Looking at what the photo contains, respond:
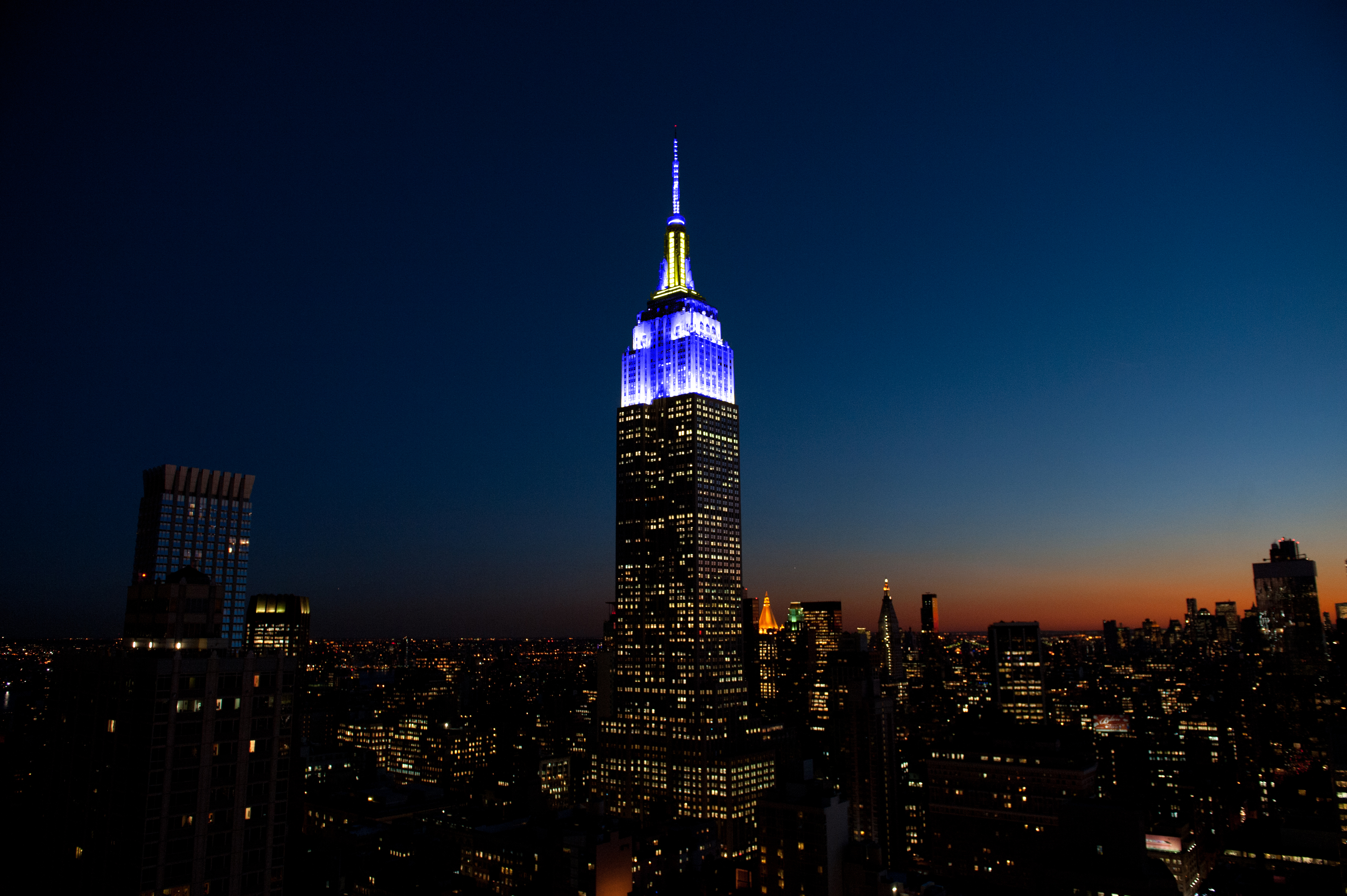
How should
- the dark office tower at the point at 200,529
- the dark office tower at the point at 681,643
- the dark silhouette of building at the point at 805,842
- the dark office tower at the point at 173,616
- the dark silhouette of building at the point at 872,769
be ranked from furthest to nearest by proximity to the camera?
1. the dark silhouette of building at the point at 872,769
2. the dark office tower at the point at 681,643
3. the dark office tower at the point at 200,529
4. the dark silhouette of building at the point at 805,842
5. the dark office tower at the point at 173,616

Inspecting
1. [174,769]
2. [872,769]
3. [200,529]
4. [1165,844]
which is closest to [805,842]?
[1165,844]

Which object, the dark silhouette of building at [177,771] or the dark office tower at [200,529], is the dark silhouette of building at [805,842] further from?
the dark office tower at [200,529]

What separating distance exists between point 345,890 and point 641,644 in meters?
95.7

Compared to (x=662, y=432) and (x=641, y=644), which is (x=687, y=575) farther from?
(x=662, y=432)

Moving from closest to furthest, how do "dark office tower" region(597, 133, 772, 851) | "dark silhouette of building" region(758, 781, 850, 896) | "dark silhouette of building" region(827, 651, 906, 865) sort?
"dark silhouette of building" region(758, 781, 850, 896) < "dark office tower" region(597, 133, 772, 851) < "dark silhouette of building" region(827, 651, 906, 865)

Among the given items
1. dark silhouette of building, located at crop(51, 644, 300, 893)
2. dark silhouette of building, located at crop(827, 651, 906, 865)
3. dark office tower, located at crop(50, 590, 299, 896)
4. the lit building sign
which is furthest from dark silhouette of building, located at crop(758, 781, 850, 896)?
dark office tower, located at crop(50, 590, 299, 896)

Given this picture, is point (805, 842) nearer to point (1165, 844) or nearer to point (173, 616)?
point (1165, 844)

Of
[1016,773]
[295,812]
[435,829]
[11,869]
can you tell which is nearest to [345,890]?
[435,829]

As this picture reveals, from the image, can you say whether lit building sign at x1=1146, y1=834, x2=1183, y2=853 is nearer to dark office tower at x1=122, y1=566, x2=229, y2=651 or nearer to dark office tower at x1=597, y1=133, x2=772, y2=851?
dark office tower at x1=597, y1=133, x2=772, y2=851

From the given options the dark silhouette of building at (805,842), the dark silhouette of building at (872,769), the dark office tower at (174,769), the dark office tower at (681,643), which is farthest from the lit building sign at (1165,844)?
the dark office tower at (174,769)

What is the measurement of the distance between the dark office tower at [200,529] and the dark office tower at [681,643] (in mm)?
78512

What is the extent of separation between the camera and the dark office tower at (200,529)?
147625mm

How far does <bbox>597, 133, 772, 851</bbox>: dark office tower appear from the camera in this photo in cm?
16812

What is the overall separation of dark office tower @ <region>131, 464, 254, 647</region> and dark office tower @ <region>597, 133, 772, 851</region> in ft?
258
